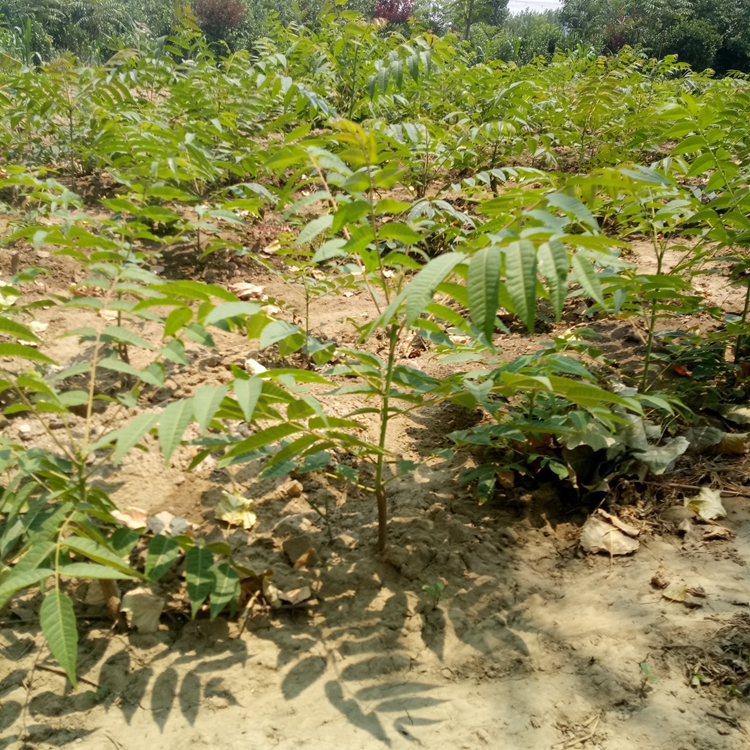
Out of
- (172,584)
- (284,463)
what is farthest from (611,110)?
(172,584)

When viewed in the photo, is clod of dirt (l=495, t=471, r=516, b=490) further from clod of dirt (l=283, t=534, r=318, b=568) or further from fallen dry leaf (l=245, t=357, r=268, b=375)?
fallen dry leaf (l=245, t=357, r=268, b=375)

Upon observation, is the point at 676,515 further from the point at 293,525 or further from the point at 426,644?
the point at 293,525

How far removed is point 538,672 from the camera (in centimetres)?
143

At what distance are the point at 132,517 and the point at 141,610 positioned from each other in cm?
36

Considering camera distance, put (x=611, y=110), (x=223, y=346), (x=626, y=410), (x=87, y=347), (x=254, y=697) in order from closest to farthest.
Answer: (x=254, y=697), (x=626, y=410), (x=87, y=347), (x=223, y=346), (x=611, y=110)

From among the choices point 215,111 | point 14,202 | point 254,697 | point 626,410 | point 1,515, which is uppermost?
point 215,111

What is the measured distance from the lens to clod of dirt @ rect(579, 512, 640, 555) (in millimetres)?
1774

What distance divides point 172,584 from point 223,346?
145 cm

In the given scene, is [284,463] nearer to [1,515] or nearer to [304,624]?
[304,624]

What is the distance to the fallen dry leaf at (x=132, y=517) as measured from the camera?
5.73ft

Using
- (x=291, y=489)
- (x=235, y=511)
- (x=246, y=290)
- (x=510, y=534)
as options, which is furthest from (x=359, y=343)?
(x=246, y=290)

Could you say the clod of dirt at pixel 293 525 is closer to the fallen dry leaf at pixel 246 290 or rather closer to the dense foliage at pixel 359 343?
the dense foliage at pixel 359 343

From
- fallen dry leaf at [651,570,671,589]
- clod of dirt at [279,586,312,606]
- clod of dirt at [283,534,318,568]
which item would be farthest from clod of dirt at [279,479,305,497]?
fallen dry leaf at [651,570,671,589]

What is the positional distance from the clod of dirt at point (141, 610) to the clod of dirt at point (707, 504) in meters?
1.58
